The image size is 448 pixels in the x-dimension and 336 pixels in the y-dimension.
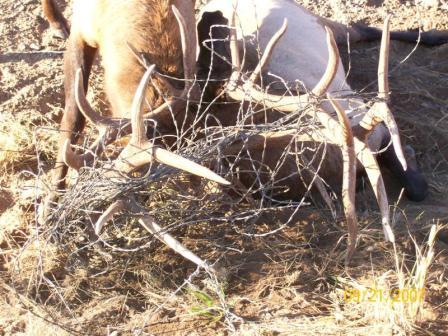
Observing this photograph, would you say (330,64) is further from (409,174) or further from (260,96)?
(409,174)

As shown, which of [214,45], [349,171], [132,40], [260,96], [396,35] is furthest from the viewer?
[396,35]

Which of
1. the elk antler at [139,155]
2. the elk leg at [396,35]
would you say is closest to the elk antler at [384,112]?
the elk antler at [139,155]

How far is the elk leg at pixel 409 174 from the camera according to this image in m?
4.85

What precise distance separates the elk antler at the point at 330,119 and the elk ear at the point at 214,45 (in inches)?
12.1

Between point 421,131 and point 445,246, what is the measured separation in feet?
5.13

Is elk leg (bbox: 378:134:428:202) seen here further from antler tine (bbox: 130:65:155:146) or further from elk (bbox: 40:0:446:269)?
antler tine (bbox: 130:65:155:146)

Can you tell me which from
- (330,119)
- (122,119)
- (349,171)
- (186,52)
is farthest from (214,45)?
(349,171)

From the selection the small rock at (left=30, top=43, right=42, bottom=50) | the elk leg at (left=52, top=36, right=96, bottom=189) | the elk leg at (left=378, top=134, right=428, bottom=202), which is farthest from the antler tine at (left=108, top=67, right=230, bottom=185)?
the small rock at (left=30, top=43, right=42, bottom=50)

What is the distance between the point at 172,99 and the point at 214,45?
74 cm

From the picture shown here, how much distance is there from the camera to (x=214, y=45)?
457 centimetres

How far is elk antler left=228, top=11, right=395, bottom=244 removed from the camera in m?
3.49

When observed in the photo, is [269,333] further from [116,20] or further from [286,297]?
[116,20]
